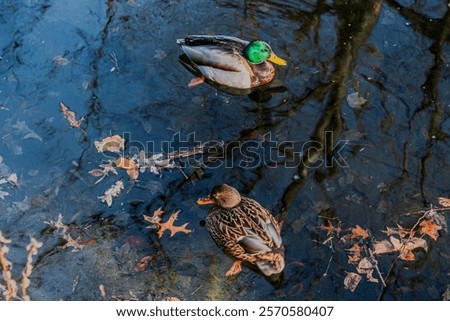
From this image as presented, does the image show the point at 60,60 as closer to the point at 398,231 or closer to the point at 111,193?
the point at 111,193

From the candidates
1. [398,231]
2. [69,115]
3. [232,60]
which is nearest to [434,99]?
[398,231]

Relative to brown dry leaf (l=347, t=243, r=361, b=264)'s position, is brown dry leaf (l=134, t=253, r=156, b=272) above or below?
below

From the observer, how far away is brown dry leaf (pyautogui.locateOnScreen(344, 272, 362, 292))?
14.3 feet

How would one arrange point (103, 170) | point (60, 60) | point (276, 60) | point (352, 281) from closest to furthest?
point (352, 281) < point (103, 170) < point (276, 60) < point (60, 60)

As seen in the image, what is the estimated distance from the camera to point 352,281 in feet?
14.4

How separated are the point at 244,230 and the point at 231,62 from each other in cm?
197

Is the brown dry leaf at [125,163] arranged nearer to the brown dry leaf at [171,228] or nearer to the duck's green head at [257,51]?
the brown dry leaf at [171,228]

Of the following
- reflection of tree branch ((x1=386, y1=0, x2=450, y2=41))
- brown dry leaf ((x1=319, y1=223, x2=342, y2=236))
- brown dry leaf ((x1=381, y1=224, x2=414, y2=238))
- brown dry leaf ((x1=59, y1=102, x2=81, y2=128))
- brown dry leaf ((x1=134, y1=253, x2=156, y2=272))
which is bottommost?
brown dry leaf ((x1=134, y1=253, x2=156, y2=272))

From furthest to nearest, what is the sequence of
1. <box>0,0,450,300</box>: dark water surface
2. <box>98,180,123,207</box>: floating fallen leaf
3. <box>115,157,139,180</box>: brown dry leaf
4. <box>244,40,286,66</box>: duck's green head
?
<box>244,40,286,66</box>: duck's green head < <box>115,157,139,180</box>: brown dry leaf < <box>98,180,123,207</box>: floating fallen leaf < <box>0,0,450,300</box>: dark water surface

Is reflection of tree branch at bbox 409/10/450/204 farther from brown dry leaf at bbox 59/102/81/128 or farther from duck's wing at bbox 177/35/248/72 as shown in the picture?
brown dry leaf at bbox 59/102/81/128

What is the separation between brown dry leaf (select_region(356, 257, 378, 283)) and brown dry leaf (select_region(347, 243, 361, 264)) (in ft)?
0.14

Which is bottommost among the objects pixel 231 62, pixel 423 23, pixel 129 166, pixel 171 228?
pixel 171 228

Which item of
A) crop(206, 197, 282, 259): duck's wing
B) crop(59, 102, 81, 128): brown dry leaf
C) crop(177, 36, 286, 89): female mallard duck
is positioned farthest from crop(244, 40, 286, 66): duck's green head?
crop(59, 102, 81, 128): brown dry leaf
